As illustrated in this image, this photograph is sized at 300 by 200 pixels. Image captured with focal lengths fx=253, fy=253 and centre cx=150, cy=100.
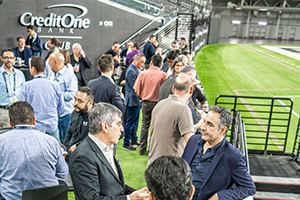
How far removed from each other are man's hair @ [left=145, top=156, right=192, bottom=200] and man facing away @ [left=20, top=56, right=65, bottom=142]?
2944mm

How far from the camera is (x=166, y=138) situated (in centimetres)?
313

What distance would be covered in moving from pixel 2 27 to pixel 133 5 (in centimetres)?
567

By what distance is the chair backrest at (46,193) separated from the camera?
2.15m

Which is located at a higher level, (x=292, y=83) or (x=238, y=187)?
(x=238, y=187)

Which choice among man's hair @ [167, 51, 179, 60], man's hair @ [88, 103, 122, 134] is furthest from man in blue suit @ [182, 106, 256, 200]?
man's hair @ [167, 51, 179, 60]

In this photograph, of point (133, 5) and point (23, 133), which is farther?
point (133, 5)

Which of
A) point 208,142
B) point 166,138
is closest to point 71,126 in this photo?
point 166,138

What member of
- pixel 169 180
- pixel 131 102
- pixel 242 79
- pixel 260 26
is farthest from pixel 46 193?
pixel 260 26

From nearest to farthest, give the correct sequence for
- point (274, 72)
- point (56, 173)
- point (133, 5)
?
point (56, 173) < point (133, 5) < point (274, 72)

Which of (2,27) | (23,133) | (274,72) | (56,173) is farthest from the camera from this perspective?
(274,72)

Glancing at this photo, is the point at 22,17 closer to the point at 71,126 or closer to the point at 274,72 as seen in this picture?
the point at 71,126

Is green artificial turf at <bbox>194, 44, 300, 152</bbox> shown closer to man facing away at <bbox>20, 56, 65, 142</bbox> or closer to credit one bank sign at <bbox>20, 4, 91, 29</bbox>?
man facing away at <bbox>20, 56, 65, 142</bbox>

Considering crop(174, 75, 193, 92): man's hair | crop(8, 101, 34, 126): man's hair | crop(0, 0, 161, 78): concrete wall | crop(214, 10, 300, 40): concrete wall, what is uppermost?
crop(214, 10, 300, 40): concrete wall

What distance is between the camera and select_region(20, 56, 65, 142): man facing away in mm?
3893
